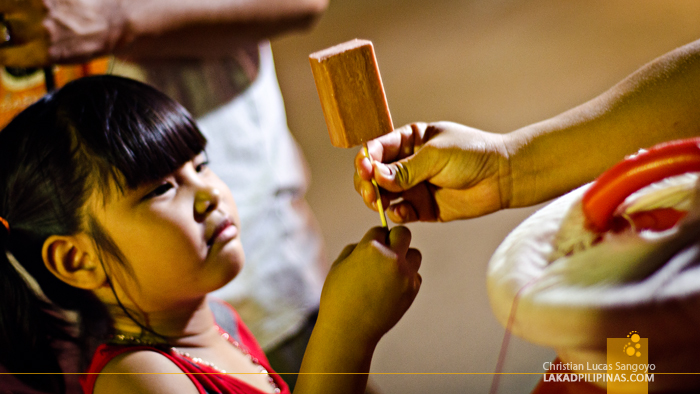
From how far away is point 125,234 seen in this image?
1.80 feet

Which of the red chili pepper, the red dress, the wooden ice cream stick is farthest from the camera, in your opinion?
the red dress

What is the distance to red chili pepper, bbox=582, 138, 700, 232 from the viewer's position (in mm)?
289

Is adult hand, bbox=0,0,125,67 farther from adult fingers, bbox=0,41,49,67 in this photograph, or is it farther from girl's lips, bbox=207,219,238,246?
girl's lips, bbox=207,219,238,246

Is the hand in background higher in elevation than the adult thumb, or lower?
higher

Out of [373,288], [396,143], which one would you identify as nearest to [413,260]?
[373,288]

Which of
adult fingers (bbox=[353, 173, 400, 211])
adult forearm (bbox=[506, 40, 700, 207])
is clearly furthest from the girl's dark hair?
adult forearm (bbox=[506, 40, 700, 207])

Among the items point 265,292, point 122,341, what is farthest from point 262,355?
point 122,341

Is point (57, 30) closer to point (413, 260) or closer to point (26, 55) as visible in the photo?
point (26, 55)

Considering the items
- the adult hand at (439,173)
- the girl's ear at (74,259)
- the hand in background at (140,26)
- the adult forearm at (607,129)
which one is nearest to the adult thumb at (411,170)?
the adult hand at (439,173)

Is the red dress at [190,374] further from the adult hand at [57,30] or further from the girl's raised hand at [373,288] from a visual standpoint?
the adult hand at [57,30]

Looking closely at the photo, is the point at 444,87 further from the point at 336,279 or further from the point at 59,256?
the point at 59,256

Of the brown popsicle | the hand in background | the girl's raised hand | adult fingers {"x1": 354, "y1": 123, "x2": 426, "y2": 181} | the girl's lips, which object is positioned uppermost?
the hand in background

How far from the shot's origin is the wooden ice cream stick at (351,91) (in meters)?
0.44

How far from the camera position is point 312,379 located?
1.59ft
